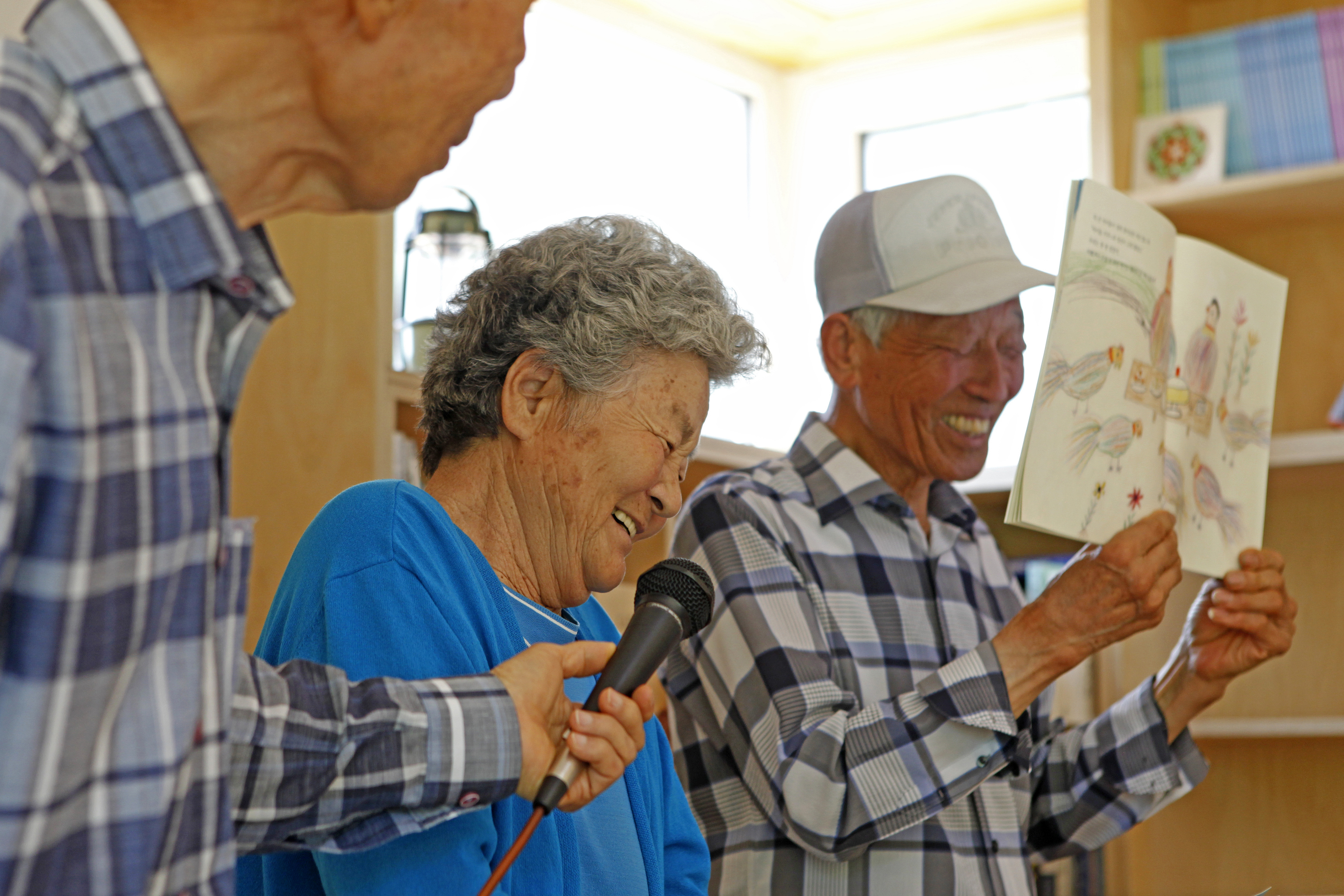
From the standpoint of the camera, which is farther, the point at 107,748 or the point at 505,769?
the point at 505,769

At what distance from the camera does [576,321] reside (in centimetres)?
111

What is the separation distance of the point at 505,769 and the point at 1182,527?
1.05 meters

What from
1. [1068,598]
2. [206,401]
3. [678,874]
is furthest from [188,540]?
[1068,598]

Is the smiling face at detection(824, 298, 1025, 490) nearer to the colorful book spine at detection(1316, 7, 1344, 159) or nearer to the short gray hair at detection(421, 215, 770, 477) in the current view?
the short gray hair at detection(421, 215, 770, 477)

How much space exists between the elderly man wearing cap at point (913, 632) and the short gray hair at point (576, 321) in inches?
14.5

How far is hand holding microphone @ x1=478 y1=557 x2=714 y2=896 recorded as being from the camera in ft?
2.51

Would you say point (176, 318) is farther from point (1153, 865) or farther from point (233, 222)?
point (1153, 865)

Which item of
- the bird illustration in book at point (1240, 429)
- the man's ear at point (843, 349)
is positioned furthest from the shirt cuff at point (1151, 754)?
the man's ear at point (843, 349)

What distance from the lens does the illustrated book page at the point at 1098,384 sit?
1323mm

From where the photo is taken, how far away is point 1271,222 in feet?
7.90

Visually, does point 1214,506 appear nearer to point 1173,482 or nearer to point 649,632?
point 1173,482

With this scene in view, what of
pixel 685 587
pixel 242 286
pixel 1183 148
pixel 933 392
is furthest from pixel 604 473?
pixel 1183 148

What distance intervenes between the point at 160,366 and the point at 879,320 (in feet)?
3.91

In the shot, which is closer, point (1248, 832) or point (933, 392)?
point (933, 392)
